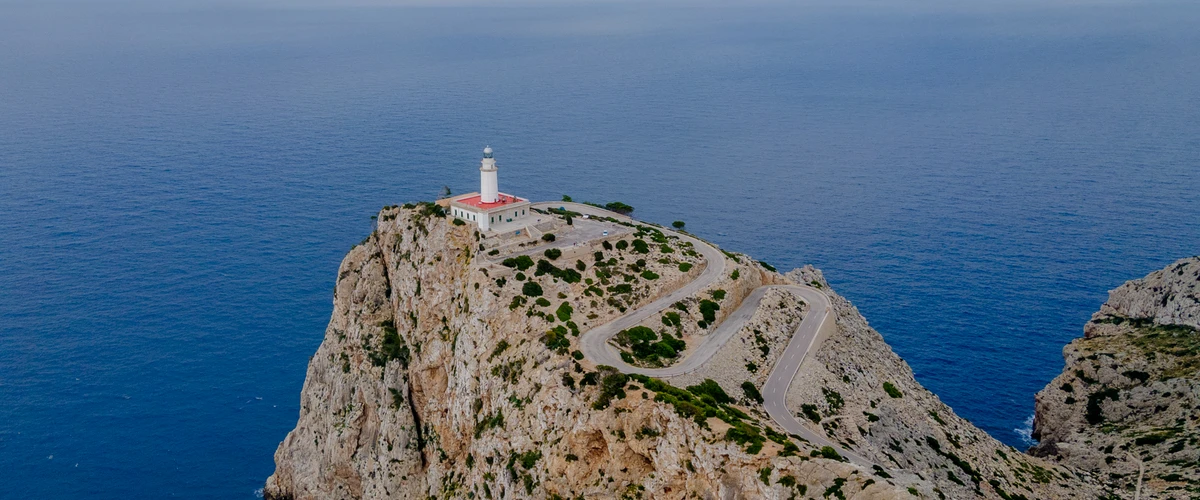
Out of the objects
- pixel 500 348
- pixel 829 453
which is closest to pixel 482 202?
pixel 500 348

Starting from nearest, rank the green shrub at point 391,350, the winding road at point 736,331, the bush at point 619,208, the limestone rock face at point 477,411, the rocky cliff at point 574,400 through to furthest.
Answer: the limestone rock face at point 477,411
the rocky cliff at point 574,400
the winding road at point 736,331
the green shrub at point 391,350
the bush at point 619,208

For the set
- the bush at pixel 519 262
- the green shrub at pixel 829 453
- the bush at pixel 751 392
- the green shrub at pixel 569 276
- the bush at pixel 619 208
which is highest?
the bush at pixel 619 208

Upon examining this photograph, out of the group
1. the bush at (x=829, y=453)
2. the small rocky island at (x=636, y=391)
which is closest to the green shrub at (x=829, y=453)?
the bush at (x=829, y=453)

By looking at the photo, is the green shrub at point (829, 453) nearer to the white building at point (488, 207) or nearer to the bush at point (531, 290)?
the bush at point (531, 290)

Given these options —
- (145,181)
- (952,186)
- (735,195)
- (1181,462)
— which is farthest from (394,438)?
(952,186)

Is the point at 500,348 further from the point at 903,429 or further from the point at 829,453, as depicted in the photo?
the point at 903,429

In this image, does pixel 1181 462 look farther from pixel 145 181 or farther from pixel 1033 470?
pixel 145 181
